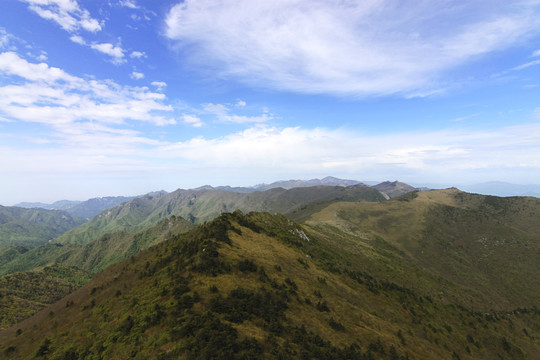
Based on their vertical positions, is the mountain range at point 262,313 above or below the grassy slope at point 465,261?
above

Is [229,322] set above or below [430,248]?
above

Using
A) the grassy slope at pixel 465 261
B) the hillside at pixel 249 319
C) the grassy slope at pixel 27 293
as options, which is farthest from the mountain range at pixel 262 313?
the grassy slope at pixel 27 293

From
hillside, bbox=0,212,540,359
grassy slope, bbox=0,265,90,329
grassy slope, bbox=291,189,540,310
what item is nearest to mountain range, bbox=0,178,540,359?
hillside, bbox=0,212,540,359

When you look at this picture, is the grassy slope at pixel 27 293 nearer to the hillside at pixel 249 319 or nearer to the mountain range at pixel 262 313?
the mountain range at pixel 262 313

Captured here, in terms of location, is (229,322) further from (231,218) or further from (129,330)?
(231,218)

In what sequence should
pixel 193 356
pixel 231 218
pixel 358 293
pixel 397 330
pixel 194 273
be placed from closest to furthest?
pixel 193 356 < pixel 194 273 < pixel 397 330 < pixel 358 293 < pixel 231 218

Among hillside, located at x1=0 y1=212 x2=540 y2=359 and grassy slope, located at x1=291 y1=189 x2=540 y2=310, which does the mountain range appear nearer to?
hillside, located at x1=0 y1=212 x2=540 y2=359

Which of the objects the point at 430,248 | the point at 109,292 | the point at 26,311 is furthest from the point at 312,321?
the point at 430,248

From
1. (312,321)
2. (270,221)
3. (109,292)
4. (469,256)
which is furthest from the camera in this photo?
(469,256)

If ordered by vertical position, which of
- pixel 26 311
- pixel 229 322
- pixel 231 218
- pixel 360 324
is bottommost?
pixel 26 311
